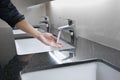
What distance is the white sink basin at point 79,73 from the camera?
32.9 inches

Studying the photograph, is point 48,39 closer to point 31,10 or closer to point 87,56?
point 87,56

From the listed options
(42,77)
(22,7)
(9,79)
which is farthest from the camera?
(22,7)

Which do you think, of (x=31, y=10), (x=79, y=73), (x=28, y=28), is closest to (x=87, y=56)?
(x=79, y=73)

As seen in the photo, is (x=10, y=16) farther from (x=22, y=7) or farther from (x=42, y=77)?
(x=22, y=7)

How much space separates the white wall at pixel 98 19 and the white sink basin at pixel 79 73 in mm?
150

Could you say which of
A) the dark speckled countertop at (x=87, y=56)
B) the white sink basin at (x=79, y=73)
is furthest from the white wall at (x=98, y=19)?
the white sink basin at (x=79, y=73)

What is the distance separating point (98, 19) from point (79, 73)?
1.27 ft

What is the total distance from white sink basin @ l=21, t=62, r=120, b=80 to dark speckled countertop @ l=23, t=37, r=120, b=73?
0.03 meters

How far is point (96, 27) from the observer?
1.13 m

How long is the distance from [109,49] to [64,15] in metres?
0.88

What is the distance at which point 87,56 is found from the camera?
112 cm

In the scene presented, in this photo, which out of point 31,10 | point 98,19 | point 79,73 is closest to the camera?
point 79,73

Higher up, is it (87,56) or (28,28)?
(28,28)

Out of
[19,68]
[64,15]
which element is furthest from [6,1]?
[64,15]
